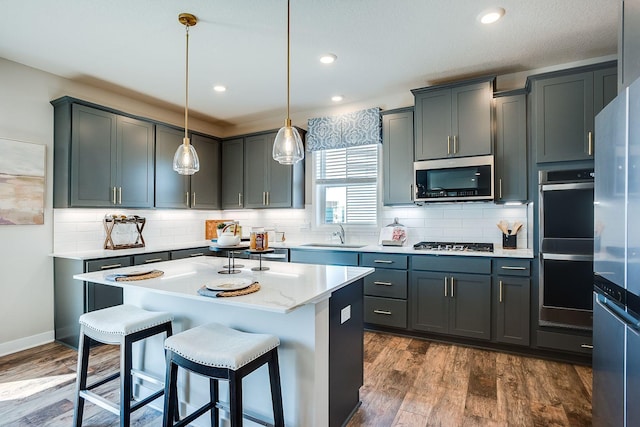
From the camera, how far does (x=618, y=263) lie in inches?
55.4

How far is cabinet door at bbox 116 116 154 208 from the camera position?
3.71 meters

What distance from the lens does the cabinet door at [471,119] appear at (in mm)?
3262

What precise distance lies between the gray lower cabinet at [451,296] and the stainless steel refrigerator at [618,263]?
1.37 metres

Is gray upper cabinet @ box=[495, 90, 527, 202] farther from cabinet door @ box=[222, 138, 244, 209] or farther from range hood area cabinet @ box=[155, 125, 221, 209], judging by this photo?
range hood area cabinet @ box=[155, 125, 221, 209]

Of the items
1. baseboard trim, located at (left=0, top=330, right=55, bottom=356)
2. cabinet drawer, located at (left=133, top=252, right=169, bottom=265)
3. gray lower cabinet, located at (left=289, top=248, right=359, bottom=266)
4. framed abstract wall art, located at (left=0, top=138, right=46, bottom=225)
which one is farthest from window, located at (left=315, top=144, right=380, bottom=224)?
baseboard trim, located at (left=0, top=330, right=55, bottom=356)

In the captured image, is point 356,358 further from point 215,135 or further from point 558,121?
point 215,135

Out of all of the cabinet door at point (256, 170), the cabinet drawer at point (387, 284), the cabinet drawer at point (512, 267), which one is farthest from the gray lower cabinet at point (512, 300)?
the cabinet door at point (256, 170)

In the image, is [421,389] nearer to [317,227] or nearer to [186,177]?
[317,227]

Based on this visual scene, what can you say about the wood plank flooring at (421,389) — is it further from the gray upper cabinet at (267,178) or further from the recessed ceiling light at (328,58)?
the recessed ceiling light at (328,58)

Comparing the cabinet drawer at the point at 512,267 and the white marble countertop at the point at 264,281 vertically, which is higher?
the white marble countertop at the point at 264,281

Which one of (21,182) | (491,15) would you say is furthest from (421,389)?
(21,182)

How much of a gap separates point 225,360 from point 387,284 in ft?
7.69

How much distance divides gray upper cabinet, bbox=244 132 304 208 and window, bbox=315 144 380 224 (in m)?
0.31

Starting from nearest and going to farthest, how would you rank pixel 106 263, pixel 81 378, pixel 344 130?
pixel 81 378
pixel 106 263
pixel 344 130
